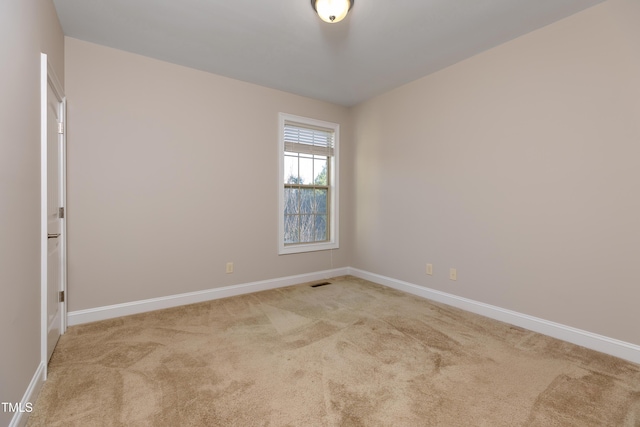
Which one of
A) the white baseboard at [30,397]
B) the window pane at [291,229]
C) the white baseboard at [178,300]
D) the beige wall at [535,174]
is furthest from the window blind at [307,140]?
the white baseboard at [30,397]

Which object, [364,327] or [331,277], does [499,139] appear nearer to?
[364,327]

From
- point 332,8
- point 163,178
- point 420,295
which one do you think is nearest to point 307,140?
point 163,178

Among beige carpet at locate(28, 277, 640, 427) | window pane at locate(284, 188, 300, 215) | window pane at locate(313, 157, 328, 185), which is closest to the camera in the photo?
beige carpet at locate(28, 277, 640, 427)

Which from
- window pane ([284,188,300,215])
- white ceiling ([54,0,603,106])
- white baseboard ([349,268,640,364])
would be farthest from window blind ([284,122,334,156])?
white baseboard ([349,268,640,364])

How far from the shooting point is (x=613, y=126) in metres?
2.16

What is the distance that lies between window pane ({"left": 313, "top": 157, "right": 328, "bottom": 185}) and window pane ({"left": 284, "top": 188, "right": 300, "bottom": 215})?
38 centimetres

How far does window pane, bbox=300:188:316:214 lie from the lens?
13.8ft

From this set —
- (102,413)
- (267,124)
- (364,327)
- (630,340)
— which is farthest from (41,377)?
(630,340)

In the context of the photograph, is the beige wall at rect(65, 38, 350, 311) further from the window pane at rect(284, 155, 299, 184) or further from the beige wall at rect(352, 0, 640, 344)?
the beige wall at rect(352, 0, 640, 344)

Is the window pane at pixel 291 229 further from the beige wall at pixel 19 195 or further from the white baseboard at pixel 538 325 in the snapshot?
the beige wall at pixel 19 195

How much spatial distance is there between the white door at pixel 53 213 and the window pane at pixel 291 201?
7.62 feet

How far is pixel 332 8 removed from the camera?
2055 millimetres

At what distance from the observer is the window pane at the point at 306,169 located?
419 centimetres

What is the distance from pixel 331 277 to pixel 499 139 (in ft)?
9.03
